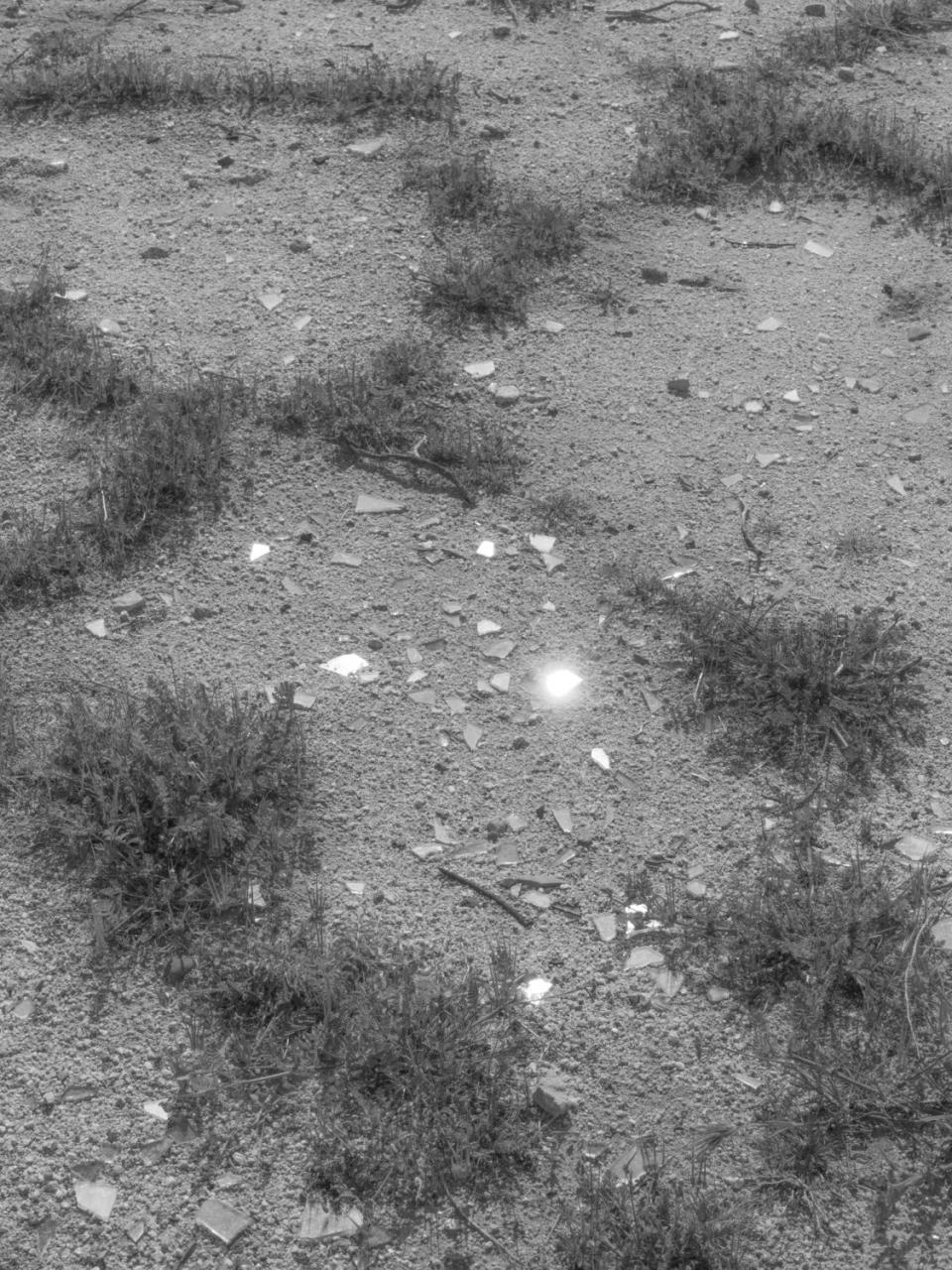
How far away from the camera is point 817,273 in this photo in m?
5.21

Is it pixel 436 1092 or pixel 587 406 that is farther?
pixel 587 406

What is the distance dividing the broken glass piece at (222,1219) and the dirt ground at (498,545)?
0.07 ft

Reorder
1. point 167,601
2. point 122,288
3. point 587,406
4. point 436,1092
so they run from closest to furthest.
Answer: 1. point 436,1092
2. point 167,601
3. point 587,406
4. point 122,288

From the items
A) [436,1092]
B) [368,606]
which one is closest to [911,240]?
[368,606]

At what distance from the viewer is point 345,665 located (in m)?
3.91

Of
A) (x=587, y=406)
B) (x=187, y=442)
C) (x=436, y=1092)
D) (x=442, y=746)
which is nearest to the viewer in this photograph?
(x=436, y=1092)

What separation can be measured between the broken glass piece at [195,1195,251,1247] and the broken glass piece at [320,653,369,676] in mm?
1422

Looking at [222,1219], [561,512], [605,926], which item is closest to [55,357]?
[561,512]

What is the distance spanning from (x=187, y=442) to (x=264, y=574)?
520mm

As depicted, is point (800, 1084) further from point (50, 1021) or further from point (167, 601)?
point (167, 601)

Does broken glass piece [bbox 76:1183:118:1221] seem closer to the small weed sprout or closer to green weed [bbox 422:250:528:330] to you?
the small weed sprout

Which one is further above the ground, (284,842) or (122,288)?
A: (122,288)

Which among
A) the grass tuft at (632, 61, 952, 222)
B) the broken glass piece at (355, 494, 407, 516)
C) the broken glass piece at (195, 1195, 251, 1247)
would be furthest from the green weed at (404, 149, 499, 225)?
the broken glass piece at (195, 1195, 251, 1247)

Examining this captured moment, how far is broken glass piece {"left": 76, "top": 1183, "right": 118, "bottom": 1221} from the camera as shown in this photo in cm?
284
